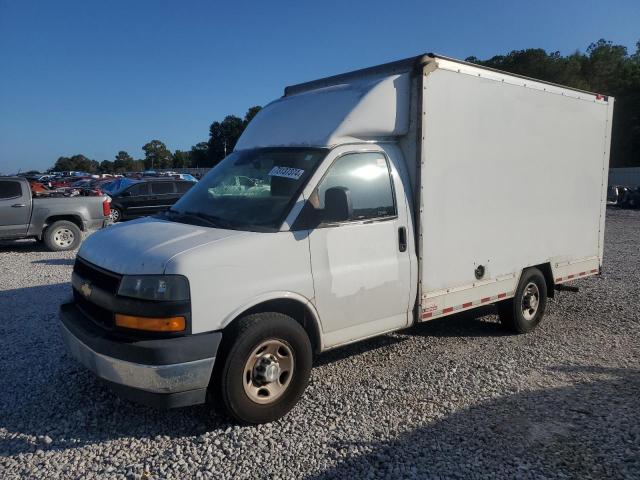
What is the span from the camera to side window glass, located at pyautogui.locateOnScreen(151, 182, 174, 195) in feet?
63.4

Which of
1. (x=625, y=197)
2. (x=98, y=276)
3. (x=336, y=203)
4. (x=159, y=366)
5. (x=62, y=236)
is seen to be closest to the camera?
(x=159, y=366)

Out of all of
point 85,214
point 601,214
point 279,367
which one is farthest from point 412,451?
point 85,214

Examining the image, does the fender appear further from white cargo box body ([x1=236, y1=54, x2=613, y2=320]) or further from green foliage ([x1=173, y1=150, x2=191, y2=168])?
green foliage ([x1=173, y1=150, x2=191, y2=168])

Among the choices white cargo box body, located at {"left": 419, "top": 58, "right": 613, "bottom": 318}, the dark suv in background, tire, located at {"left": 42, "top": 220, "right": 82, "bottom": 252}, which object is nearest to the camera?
white cargo box body, located at {"left": 419, "top": 58, "right": 613, "bottom": 318}

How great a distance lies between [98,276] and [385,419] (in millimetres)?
2438

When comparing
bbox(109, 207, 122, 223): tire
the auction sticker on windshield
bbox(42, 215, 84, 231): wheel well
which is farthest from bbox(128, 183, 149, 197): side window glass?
the auction sticker on windshield

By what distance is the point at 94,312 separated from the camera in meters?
3.91

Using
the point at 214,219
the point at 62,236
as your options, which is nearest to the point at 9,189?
the point at 62,236

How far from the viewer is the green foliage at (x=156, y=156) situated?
127 metres

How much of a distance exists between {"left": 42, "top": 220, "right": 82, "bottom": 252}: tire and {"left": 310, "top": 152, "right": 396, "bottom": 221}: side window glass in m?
9.92

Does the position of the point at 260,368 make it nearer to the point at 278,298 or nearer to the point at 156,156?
the point at 278,298

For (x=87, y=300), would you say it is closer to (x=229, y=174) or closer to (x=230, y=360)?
(x=230, y=360)

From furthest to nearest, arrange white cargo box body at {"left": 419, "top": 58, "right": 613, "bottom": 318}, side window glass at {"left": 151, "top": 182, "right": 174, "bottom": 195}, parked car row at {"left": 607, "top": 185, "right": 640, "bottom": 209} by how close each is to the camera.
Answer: parked car row at {"left": 607, "top": 185, "right": 640, "bottom": 209}, side window glass at {"left": 151, "top": 182, "right": 174, "bottom": 195}, white cargo box body at {"left": 419, "top": 58, "right": 613, "bottom": 318}

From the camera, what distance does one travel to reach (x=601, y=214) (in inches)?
271
